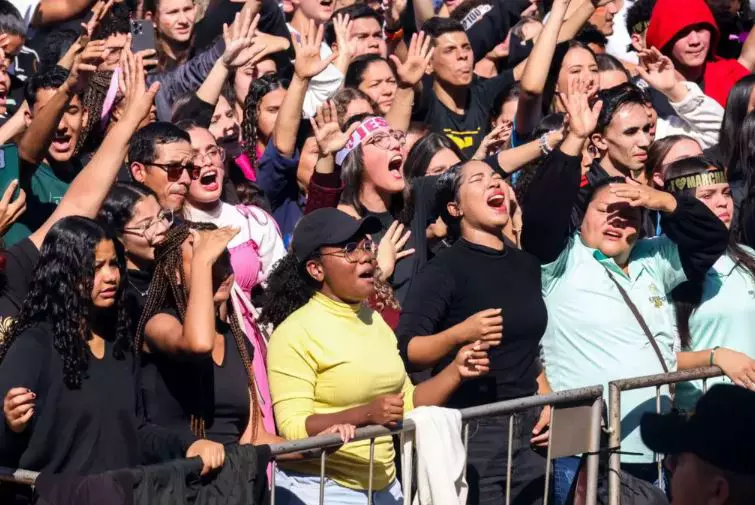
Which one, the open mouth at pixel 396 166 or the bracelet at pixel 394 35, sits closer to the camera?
the open mouth at pixel 396 166

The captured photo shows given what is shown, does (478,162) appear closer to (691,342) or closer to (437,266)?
(437,266)

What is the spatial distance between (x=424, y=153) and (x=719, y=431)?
15.3 feet

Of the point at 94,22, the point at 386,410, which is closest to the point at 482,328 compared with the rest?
the point at 386,410

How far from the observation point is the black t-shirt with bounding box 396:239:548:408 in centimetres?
666

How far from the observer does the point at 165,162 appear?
721 cm

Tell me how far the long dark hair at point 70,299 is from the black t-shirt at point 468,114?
4.21 m

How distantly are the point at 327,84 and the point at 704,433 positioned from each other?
6.11m

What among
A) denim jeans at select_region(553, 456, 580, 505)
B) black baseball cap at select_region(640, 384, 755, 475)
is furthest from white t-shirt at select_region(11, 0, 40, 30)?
black baseball cap at select_region(640, 384, 755, 475)

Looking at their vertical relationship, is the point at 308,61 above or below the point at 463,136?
above

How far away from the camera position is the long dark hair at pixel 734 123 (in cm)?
868

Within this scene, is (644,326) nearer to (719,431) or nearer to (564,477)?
(564,477)

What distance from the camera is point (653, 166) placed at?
27.3ft

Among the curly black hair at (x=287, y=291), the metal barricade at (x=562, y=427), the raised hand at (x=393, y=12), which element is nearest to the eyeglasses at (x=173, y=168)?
Result: the curly black hair at (x=287, y=291)

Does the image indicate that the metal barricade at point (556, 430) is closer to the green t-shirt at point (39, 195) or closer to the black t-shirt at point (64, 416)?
the black t-shirt at point (64, 416)
